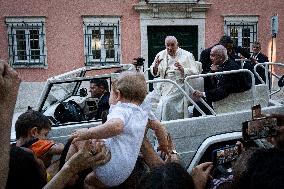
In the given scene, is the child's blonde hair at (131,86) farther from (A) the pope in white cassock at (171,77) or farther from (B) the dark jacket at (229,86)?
(B) the dark jacket at (229,86)

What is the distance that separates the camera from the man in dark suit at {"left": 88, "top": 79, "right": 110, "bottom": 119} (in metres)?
4.84

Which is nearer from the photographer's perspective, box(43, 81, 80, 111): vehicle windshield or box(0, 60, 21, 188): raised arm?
box(0, 60, 21, 188): raised arm

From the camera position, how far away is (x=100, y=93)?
17.0 ft

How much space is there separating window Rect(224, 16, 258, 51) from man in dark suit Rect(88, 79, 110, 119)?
11.4m

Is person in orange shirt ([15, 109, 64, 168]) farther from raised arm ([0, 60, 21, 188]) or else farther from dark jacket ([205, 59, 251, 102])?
dark jacket ([205, 59, 251, 102])

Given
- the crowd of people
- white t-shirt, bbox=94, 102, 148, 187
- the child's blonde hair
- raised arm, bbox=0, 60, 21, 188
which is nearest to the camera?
raised arm, bbox=0, 60, 21, 188

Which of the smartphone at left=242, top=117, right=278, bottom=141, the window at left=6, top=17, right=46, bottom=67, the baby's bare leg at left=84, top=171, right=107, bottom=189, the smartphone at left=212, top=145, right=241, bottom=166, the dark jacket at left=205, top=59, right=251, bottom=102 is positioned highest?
the window at left=6, top=17, right=46, bottom=67

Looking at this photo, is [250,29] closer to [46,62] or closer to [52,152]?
[46,62]

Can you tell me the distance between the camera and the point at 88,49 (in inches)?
603

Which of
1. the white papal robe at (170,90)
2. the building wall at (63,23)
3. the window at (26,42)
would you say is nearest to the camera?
the white papal robe at (170,90)

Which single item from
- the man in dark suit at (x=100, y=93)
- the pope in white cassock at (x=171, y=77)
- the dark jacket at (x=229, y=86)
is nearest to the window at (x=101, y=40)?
the pope in white cassock at (x=171, y=77)

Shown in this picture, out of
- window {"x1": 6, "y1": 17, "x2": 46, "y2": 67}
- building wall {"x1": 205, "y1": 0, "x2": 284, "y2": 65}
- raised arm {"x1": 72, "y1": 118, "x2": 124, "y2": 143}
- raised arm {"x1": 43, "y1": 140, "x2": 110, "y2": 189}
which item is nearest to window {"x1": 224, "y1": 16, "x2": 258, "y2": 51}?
building wall {"x1": 205, "y1": 0, "x2": 284, "y2": 65}

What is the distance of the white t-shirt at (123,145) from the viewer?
2.84m

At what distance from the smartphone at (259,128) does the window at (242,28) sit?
1367 cm
